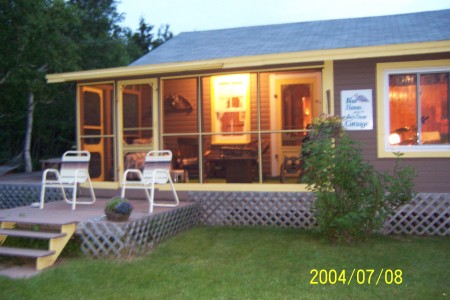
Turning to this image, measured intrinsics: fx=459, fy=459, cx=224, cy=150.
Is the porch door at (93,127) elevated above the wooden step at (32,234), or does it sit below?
above

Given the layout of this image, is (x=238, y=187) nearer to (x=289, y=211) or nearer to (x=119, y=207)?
(x=289, y=211)

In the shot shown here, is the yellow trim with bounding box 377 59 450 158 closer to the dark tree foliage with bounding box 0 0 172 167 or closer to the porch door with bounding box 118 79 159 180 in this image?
the porch door with bounding box 118 79 159 180

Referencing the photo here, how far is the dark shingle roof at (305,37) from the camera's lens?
805cm

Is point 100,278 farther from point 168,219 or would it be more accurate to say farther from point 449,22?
point 449,22

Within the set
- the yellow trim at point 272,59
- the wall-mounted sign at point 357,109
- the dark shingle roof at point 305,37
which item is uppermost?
the dark shingle roof at point 305,37

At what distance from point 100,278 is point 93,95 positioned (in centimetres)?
477

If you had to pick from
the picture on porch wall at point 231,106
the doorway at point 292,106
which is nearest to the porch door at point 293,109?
the doorway at point 292,106

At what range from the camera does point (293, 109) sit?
9.94 metres

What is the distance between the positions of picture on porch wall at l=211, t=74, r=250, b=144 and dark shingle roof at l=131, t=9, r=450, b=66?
707 mm

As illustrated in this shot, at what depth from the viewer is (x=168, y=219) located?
6426 mm

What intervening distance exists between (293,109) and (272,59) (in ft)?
10.5

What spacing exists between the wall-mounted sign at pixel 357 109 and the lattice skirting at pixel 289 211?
1256 mm

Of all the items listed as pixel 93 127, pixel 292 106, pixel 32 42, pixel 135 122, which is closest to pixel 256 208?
pixel 135 122
